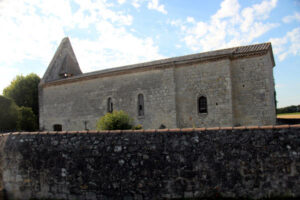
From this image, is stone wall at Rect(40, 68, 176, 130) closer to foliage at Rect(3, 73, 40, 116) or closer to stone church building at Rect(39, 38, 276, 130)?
stone church building at Rect(39, 38, 276, 130)

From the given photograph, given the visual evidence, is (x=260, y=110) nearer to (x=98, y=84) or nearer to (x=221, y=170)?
(x=221, y=170)

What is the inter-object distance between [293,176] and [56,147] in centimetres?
559

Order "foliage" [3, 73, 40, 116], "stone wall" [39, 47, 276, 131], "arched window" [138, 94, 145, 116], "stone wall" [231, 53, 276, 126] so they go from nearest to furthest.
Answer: "stone wall" [231, 53, 276, 126]
"stone wall" [39, 47, 276, 131]
"arched window" [138, 94, 145, 116]
"foliage" [3, 73, 40, 116]

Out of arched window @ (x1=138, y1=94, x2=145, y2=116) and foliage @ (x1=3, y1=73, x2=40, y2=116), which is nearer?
arched window @ (x1=138, y1=94, x2=145, y2=116)

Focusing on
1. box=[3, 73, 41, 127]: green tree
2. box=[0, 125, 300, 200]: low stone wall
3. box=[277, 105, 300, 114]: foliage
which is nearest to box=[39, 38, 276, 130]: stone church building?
box=[0, 125, 300, 200]: low stone wall

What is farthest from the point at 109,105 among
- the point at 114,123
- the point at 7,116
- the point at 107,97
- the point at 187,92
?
the point at 7,116

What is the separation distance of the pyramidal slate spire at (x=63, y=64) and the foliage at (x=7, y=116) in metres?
4.02

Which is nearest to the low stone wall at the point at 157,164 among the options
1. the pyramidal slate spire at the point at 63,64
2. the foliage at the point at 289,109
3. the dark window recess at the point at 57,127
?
the dark window recess at the point at 57,127

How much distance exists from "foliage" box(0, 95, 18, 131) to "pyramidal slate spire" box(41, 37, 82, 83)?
402 cm

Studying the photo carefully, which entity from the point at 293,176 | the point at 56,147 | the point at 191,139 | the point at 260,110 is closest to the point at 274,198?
the point at 293,176

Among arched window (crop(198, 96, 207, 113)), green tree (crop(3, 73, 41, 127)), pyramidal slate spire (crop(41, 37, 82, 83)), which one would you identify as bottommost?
arched window (crop(198, 96, 207, 113))

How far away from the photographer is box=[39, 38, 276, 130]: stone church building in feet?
45.4

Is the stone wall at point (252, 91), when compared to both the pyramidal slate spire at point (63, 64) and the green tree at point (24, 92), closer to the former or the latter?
the pyramidal slate spire at point (63, 64)

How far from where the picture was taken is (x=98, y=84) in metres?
19.2
